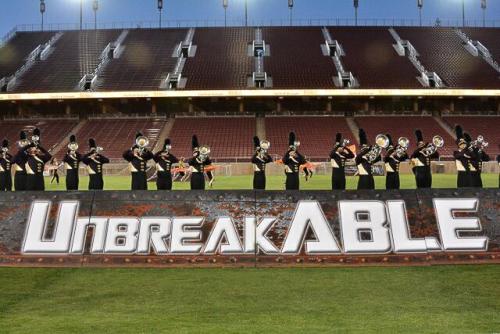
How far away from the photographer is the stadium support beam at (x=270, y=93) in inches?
1522

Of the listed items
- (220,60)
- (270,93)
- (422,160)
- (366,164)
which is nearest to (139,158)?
(366,164)

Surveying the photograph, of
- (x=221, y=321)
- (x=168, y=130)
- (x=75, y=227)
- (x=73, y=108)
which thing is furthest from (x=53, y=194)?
(x=73, y=108)

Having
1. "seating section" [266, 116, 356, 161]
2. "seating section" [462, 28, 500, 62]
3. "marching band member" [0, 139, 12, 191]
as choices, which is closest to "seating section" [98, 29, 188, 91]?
"seating section" [266, 116, 356, 161]

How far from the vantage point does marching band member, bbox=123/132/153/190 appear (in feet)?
40.3

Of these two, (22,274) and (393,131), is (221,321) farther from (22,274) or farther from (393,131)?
(393,131)

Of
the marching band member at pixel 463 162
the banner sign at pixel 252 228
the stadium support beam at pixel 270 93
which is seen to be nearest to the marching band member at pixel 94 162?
the banner sign at pixel 252 228

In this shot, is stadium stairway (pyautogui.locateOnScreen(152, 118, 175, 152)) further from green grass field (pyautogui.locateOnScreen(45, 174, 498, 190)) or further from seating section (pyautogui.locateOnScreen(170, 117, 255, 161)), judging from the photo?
green grass field (pyautogui.locateOnScreen(45, 174, 498, 190))

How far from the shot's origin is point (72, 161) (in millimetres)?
13391

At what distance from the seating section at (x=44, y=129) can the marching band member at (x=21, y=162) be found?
2461 cm

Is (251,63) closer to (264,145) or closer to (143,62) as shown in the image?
(143,62)

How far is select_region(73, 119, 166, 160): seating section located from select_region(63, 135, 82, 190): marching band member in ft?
70.8

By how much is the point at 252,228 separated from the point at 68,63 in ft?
136

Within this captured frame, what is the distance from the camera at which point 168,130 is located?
1547 inches

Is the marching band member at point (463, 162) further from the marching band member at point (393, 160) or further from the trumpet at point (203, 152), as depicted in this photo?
the trumpet at point (203, 152)
